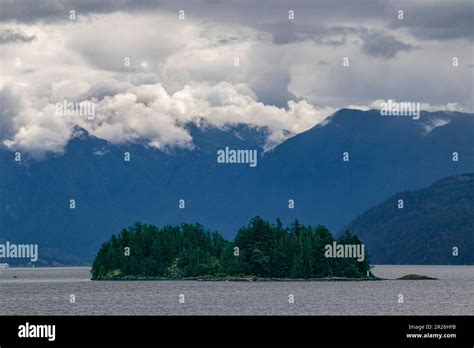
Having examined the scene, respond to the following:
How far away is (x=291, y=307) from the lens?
604 feet
